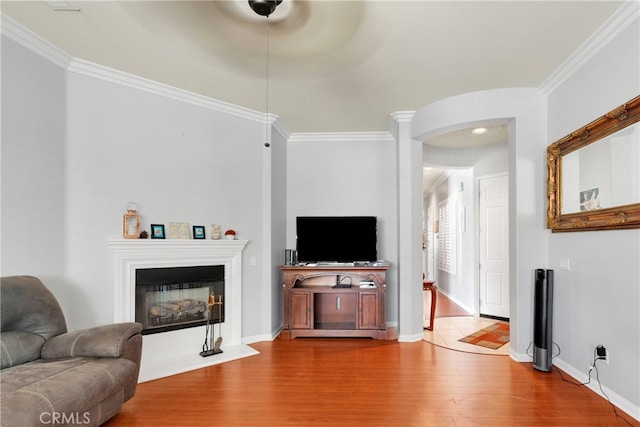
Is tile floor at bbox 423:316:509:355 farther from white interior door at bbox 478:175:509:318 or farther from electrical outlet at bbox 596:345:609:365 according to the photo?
electrical outlet at bbox 596:345:609:365

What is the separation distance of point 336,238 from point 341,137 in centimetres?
151

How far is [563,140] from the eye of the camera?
2.95 metres

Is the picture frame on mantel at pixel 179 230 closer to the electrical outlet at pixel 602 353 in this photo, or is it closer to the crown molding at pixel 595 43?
the electrical outlet at pixel 602 353

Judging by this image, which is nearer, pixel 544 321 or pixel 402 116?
pixel 544 321

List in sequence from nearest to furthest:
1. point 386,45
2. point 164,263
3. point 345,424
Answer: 1. point 345,424
2. point 386,45
3. point 164,263

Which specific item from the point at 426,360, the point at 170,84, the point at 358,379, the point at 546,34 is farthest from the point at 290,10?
the point at 426,360

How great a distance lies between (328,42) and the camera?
256 centimetres

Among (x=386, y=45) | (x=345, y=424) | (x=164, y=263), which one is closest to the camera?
(x=345, y=424)

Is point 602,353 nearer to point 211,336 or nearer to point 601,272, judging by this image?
point 601,272

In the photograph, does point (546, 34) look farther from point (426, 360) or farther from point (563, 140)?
point (426, 360)

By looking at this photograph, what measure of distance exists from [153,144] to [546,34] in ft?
11.8

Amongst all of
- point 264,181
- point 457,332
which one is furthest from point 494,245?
point 264,181

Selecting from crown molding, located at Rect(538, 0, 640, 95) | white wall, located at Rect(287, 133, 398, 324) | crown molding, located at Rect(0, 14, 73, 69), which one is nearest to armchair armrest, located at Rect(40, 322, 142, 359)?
crown molding, located at Rect(0, 14, 73, 69)

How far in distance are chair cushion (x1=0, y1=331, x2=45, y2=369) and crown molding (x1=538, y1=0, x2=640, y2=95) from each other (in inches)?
178
